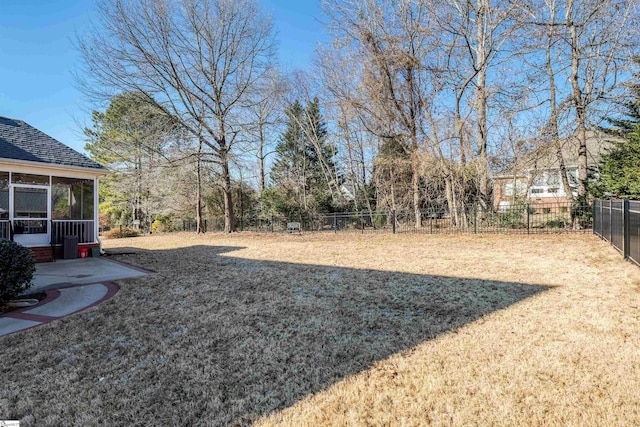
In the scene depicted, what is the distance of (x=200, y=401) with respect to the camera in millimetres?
2410

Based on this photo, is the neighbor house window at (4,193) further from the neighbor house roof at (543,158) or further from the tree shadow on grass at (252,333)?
the neighbor house roof at (543,158)

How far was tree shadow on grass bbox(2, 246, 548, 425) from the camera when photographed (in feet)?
8.07

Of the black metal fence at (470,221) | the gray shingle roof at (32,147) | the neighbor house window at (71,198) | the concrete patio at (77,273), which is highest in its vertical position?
the gray shingle roof at (32,147)

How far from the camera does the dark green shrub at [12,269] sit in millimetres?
4527

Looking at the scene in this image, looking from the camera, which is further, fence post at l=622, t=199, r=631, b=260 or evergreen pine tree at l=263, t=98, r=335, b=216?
evergreen pine tree at l=263, t=98, r=335, b=216

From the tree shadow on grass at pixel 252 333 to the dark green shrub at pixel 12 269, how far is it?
1175 millimetres

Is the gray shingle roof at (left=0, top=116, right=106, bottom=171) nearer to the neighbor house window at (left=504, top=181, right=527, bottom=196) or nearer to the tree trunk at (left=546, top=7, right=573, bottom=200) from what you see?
the tree trunk at (left=546, top=7, right=573, bottom=200)

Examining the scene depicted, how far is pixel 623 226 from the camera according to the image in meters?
6.90

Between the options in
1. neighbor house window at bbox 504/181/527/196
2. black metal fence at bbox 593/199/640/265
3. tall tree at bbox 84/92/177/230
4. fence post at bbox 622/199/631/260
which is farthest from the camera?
tall tree at bbox 84/92/177/230

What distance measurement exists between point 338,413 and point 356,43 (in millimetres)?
15235

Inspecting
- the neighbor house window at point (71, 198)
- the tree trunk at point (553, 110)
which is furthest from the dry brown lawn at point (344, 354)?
the tree trunk at point (553, 110)

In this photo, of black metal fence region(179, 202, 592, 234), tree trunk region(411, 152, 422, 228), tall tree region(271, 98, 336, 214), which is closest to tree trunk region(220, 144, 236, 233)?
black metal fence region(179, 202, 592, 234)

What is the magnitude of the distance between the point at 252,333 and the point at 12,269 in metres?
3.70

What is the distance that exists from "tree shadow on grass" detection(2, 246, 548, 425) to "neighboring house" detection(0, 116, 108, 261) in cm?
498
